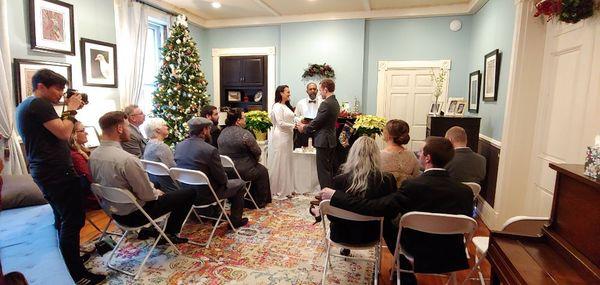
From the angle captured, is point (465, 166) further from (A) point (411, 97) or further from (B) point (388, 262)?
(A) point (411, 97)

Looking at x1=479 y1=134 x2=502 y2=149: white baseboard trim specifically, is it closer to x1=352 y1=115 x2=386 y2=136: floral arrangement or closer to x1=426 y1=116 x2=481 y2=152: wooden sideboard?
x1=426 y1=116 x2=481 y2=152: wooden sideboard

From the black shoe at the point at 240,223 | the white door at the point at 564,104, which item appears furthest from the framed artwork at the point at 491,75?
the black shoe at the point at 240,223

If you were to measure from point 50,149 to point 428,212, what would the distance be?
2498 millimetres

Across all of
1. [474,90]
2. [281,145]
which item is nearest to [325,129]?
[281,145]

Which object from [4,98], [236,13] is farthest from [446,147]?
[236,13]

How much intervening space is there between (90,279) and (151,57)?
4.31 metres

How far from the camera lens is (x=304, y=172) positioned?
4605mm

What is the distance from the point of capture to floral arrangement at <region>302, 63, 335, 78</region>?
20.7 ft

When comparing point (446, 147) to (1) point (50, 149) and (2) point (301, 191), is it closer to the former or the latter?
(1) point (50, 149)

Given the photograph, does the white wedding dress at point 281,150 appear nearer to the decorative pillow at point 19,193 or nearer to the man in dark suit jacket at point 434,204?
the man in dark suit jacket at point 434,204

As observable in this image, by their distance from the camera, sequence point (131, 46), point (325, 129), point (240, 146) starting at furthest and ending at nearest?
1. point (131, 46)
2. point (325, 129)
3. point (240, 146)

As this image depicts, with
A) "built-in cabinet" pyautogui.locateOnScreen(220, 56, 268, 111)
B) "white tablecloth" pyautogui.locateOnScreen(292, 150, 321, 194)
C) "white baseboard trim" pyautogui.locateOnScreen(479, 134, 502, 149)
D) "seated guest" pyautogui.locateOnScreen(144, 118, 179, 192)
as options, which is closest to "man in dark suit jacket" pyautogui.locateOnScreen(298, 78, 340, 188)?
"white tablecloth" pyautogui.locateOnScreen(292, 150, 321, 194)

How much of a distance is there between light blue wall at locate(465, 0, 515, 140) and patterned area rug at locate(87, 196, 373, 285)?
2366 millimetres

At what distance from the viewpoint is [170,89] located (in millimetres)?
5254
